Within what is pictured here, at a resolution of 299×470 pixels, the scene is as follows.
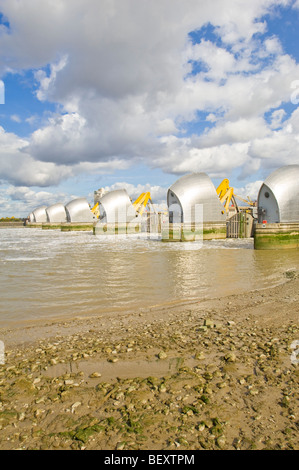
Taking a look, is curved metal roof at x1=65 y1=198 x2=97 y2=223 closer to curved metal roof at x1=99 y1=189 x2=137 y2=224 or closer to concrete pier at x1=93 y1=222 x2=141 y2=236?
curved metal roof at x1=99 y1=189 x2=137 y2=224

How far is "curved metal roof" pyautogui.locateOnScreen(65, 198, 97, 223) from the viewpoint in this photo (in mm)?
51844

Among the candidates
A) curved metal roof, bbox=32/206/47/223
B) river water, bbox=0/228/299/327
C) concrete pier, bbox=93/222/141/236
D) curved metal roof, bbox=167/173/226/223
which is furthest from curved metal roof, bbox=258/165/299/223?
curved metal roof, bbox=32/206/47/223

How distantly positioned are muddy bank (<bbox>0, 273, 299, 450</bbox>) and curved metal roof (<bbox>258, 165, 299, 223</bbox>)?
20514 millimetres

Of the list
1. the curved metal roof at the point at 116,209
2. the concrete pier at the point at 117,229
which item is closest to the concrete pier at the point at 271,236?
the concrete pier at the point at 117,229

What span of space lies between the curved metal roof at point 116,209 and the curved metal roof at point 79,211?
1108cm

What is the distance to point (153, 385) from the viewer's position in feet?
9.93

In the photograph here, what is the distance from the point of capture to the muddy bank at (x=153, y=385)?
2.29 meters

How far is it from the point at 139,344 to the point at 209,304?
8.65 ft

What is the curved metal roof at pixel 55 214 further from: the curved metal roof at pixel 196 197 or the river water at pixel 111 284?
the river water at pixel 111 284

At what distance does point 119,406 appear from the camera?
2.68m

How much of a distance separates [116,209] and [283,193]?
78.1ft

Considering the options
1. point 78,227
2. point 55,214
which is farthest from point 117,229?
point 55,214

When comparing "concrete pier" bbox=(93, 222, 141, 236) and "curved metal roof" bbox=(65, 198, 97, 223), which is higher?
"curved metal roof" bbox=(65, 198, 97, 223)

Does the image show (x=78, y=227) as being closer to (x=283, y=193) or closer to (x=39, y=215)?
(x=283, y=193)
